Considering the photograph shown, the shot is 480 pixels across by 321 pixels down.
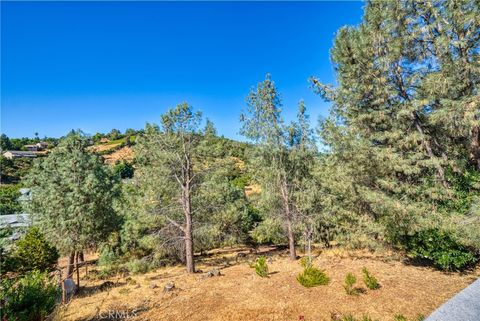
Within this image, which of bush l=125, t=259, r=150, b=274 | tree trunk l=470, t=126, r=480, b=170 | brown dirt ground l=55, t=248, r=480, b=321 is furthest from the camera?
bush l=125, t=259, r=150, b=274

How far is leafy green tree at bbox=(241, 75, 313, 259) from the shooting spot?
14.5 metres

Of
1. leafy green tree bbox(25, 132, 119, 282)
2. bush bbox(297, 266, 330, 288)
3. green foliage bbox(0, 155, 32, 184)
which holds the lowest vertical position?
bush bbox(297, 266, 330, 288)

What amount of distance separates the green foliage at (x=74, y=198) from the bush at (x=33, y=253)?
8.75ft

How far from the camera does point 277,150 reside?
14.4 m

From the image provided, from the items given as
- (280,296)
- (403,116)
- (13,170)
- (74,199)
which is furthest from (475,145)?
(13,170)

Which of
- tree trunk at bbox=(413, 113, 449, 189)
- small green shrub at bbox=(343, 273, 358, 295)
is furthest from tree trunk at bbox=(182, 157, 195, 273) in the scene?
tree trunk at bbox=(413, 113, 449, 189)

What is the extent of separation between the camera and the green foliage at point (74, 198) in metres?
13.6

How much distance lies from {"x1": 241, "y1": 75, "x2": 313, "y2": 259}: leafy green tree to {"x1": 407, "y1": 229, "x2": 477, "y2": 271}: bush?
5961 mm

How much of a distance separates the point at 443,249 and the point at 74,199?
668 inches

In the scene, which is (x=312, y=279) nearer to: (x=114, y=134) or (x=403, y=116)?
(x=403, y=116)

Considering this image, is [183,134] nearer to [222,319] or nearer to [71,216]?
[71,216]

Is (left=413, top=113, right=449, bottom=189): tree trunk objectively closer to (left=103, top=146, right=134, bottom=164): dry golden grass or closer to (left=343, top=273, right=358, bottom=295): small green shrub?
(left=343, top=273, right=358, bottom=295): small green shrub

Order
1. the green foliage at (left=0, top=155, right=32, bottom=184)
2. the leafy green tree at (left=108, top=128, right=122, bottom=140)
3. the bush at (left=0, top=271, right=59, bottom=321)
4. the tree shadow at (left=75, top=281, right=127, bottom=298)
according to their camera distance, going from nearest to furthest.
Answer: the bush at (left=0, top=271, right=59, bottom=321), the tree shadow at (left=75, top=281, right=127, bottom=298), the green foliage at (left=0, top=155, right=32, bottom=184), the leafy green tree at (left=108, top=128, right=122, bottom=140)

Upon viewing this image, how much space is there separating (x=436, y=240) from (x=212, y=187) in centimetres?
1022
